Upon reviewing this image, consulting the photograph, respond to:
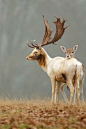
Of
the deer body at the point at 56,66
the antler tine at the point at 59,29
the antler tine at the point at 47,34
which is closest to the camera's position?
the deer body at the point at 56,66

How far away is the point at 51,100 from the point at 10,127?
13.7 ft

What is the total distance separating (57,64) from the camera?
311 inches

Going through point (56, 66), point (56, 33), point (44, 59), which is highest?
point (56, 33)

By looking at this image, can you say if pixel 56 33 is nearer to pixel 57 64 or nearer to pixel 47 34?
pixel 47 34

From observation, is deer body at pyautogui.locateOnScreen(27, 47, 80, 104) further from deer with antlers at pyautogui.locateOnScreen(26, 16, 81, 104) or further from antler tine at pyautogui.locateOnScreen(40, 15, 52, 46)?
antler tine at pyautogui.locateOnScreen(40, 15, 52, 46)

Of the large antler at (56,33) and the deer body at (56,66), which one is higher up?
the large antler at (56,33)

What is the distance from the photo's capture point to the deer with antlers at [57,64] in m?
7.43

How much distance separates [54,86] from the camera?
807cm

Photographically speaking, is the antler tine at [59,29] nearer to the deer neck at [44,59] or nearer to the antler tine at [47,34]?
the antler tine at [47,34]

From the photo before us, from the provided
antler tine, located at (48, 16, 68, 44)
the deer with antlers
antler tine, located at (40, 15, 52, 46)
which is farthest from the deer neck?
antler tine, located at (48, 16, 68, 44)

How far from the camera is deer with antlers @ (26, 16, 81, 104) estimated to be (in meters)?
7.43

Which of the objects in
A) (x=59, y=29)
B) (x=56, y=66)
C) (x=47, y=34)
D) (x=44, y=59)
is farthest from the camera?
(x=47, y=34)

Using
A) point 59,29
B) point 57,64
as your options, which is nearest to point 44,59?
point 57,64

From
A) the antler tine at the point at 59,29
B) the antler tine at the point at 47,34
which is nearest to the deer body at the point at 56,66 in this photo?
the antler tine at the point at 47,34
